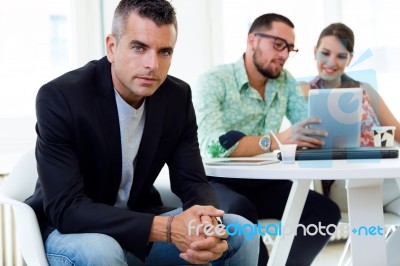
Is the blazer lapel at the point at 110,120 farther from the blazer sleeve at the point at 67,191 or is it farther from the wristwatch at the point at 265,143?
the wristwatch at the point at 265,143

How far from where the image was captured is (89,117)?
170 cm

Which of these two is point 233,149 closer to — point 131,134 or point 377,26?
point 131,134

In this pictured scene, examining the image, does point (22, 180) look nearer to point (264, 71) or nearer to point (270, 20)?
point (264, 71)

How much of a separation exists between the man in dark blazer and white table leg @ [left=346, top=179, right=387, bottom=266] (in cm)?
35

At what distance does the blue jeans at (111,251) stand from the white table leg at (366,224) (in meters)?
0.35

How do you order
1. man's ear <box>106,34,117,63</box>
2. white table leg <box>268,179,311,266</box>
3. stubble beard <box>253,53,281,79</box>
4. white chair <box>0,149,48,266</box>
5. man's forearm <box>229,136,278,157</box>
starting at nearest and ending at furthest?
white chair <box>0,149,48,266</box>, man's ear <box>106,34,117,63</box>, white table leg <box>268,179,311,266</box>, man's forearm <box>229,136,278,157</box>, stubble beard <box>253,53,281,79</box>

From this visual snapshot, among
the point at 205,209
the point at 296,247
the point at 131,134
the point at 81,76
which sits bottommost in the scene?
the point at 296,247

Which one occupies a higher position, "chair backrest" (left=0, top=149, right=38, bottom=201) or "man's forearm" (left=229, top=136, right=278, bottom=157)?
"chair backrest" (left=0, top=149, right=38, bottom=201)

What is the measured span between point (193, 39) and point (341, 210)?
61.4 inches

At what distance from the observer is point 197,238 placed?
160cm

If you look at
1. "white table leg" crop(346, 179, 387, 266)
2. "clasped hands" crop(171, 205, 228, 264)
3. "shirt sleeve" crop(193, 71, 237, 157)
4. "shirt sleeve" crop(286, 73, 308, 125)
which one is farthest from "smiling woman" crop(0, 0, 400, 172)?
"clasped hands" crop(171, 205, 228, 264)

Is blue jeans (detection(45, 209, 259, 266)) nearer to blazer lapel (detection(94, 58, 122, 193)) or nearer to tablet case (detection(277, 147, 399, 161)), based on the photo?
blazer lapel (detection(94, 58, 122, 193))

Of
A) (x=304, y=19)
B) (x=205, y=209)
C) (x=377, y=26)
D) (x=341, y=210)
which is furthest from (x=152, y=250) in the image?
(x=377, y=26)

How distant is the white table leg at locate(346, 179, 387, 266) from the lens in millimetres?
1869
